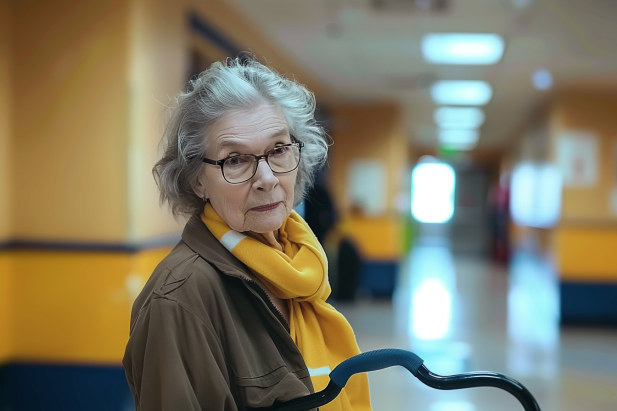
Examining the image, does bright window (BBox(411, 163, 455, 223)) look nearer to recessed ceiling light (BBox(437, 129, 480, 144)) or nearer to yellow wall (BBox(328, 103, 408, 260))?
recessed ceiling light (BBox(437, 129, 480, 144))

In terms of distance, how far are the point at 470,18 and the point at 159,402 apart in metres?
4.46

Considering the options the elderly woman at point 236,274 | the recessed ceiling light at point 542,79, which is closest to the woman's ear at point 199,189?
the elderly woman at point 236,274

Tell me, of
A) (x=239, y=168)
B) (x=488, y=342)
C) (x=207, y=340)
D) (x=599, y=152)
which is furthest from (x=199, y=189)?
(x=599, y=152)

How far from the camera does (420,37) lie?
5340 mm

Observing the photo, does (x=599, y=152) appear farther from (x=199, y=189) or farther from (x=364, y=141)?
(x=199, y=189)

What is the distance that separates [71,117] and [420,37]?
326cm

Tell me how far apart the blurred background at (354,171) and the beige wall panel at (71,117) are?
1cm

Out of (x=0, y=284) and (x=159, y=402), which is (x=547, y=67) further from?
(x=159, y=402)

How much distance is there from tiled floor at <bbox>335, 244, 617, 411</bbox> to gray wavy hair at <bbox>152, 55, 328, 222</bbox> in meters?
2.58

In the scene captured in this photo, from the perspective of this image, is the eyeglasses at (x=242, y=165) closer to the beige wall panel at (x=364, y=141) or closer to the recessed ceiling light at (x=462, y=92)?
the recessed ceiling light at (x=462, y=92)

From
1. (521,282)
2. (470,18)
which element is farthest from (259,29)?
(521,282)

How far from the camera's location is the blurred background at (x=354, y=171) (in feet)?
10.8

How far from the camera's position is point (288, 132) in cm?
118

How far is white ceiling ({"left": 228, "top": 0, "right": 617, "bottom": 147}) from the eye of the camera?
455cm
